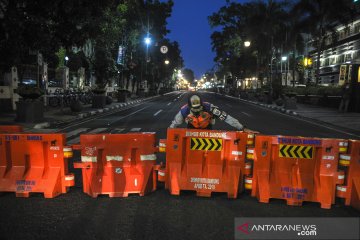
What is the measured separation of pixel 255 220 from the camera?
16.8 feet

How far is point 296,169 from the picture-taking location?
6105mm

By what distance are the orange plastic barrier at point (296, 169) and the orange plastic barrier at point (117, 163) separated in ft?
5.72

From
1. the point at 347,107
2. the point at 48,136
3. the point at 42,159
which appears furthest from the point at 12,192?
the point at 347,107

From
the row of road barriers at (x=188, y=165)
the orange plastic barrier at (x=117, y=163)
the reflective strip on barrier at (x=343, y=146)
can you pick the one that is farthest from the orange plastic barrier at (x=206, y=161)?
the reflective strip on barrier at (x=343, y=146)

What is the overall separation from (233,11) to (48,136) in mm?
60808

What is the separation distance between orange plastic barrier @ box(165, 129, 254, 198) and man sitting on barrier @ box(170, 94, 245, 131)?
0.67 meters

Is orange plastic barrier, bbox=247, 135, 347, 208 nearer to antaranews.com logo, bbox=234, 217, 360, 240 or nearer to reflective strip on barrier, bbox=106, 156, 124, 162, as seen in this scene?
antaranews.com logo, bbox=234, 217, 360, 240

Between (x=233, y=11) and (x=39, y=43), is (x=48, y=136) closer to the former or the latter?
(x=39, y=43)

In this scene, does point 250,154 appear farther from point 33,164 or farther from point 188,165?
point 33,164

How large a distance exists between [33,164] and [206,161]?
2.84m

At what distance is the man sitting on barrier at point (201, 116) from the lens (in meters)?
6.87

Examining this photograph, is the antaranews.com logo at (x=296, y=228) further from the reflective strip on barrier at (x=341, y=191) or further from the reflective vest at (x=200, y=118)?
the reflective vest at (x=200, y=118)

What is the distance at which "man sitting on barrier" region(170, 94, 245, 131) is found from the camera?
687 cm

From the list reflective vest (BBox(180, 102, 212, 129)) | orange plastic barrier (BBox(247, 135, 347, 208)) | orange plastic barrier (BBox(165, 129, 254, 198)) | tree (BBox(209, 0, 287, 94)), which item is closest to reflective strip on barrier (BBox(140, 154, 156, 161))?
orange plastic barrier (BBox(165, 129, 254, 198))
